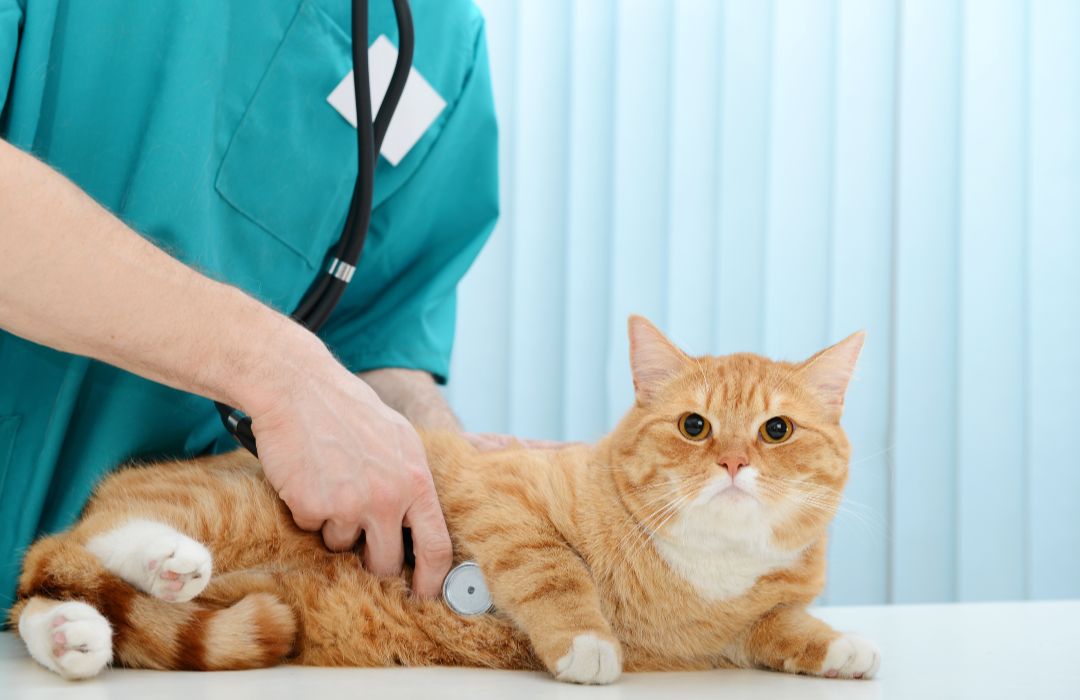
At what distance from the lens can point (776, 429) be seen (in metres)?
1.17

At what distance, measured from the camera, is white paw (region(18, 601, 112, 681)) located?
32.8 inches

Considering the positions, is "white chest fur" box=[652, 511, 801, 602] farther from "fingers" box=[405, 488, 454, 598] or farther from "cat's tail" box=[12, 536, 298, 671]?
"cat's tail" box=[12, 536, 298, 671]

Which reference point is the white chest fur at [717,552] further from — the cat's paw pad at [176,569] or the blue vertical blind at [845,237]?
the blue vertical blind at [845,237]

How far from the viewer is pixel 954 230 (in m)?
2.36

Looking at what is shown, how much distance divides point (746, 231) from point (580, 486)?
4.55 ft

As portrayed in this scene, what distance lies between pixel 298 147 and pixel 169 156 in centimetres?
19

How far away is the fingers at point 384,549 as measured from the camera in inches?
41.9

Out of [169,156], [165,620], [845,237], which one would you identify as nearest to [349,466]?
[165,620]

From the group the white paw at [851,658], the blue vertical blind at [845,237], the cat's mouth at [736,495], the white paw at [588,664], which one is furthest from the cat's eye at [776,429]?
the blue vertical blind at [845,237]

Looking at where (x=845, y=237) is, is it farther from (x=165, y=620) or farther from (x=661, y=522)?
(x=165, y=620)

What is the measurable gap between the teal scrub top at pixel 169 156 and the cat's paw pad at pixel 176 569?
0.23m

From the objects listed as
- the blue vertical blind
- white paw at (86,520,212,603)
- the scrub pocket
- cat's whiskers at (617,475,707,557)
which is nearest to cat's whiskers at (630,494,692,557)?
cat's whiskers at (617,475,707,557)

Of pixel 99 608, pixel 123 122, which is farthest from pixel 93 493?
pixel 123 122

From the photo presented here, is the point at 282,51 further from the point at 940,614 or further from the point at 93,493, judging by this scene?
the point at 940,614
